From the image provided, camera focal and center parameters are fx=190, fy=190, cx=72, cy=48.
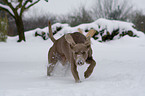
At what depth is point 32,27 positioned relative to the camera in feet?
115

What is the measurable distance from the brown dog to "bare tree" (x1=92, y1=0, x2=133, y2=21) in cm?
2487

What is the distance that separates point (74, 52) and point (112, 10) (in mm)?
26735

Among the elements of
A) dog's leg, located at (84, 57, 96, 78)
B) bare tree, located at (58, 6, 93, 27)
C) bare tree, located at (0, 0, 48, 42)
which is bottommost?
bare tree, located at (58, 6, 93, 27)

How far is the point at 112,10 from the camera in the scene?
93.8 feet

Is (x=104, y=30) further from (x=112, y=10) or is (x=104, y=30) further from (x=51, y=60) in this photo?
(x=112, y=10)

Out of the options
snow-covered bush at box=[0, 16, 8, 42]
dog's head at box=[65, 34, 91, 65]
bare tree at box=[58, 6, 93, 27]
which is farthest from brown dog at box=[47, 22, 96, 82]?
bare tree at box=[58, 6, 93, 27]

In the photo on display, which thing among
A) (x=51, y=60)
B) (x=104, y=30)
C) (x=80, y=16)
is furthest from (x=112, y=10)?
(x=51, y=60)

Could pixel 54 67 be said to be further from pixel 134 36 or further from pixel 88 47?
pixel 134 36

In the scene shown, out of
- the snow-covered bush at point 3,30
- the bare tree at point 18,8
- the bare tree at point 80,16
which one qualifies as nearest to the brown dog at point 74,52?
the bare tree at point 18,8

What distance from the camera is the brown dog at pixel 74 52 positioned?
3.13 metres

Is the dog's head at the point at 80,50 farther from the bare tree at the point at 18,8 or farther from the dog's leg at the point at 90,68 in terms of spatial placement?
the bare tree at the point at 18,8

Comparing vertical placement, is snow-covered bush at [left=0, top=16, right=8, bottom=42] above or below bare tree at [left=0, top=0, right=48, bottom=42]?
below

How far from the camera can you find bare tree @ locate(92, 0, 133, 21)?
1111 inches

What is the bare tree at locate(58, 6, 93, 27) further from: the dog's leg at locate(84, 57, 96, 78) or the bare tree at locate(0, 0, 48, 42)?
the dog's leg at locate(84, 57, 96, 78)
